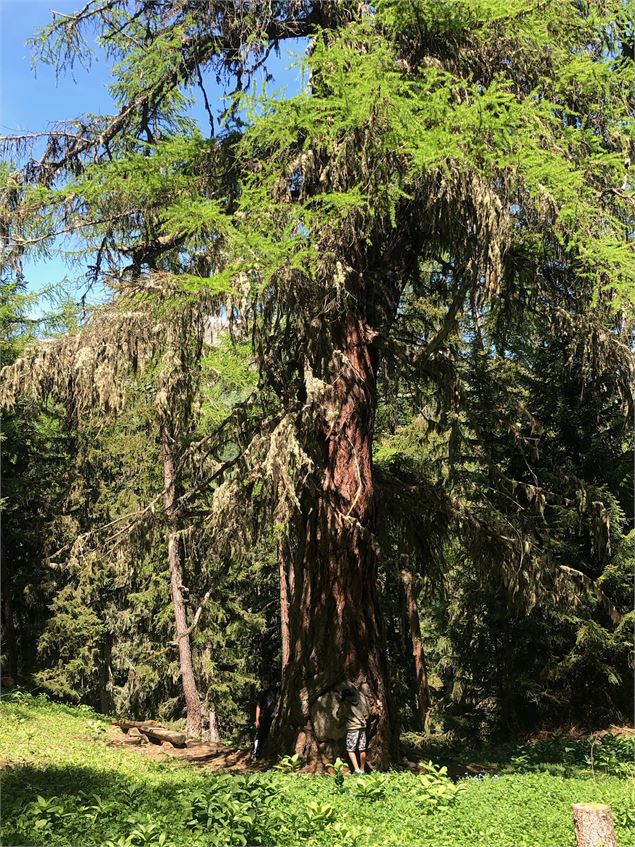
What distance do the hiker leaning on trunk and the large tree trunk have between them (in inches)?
5.7

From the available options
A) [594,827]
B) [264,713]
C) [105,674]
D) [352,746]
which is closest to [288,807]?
[352,746]

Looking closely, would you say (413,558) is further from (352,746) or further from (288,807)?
(288,807)

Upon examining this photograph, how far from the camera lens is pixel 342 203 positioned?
683cm

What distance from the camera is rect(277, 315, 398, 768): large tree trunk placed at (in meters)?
7.80

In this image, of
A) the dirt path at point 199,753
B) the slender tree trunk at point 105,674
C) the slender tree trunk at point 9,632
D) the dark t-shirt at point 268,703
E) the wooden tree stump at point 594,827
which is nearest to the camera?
the wooden tree stump at point 594,827

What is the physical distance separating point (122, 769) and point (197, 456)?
3823 mm

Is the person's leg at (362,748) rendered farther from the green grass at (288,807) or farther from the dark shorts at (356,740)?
the green grass at (288,807)

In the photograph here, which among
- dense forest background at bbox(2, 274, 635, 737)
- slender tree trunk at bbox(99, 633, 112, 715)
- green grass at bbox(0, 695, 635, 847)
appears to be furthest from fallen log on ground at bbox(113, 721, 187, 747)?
slender tree trunk at bbox(99, 633, 112, 715)

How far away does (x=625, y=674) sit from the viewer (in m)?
12.6

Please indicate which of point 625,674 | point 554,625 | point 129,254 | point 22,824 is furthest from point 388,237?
point 625,674

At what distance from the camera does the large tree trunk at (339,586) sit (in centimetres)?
780

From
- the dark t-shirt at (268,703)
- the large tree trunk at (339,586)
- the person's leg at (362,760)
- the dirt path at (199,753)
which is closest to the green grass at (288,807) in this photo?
the person's leg at (362,760)

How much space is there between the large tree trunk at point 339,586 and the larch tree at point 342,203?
0.09 ft

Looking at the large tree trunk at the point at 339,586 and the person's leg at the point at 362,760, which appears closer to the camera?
the person's leg at the point at 362,760
